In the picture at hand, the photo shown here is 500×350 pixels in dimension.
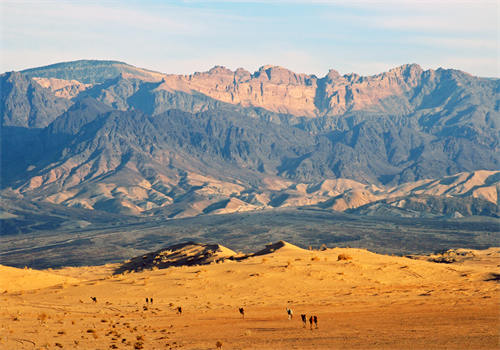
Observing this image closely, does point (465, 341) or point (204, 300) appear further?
point (204, 300)

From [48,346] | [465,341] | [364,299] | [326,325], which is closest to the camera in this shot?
[465,341]

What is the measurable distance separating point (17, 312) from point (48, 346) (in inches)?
484

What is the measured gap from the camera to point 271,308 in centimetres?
5081

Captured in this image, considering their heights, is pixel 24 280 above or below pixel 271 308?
below

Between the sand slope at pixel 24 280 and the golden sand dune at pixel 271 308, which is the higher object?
the golden sand dune at pixel 271 308

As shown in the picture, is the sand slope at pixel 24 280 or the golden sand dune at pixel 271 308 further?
the sand slope at pixel 24 280

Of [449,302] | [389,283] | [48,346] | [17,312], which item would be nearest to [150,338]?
[48,346]

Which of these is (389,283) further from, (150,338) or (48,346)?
(48,346)

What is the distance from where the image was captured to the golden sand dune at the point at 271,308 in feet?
127

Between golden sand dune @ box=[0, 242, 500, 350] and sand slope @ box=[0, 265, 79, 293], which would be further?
sand slope @ box=[0, 265, 79, 293]

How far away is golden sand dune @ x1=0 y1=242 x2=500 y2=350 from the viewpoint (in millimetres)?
38594

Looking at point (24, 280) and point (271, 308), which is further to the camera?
point (24, 280)

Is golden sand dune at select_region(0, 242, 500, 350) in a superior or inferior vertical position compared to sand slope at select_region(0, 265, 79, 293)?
superior

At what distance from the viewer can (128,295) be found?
58094mm
